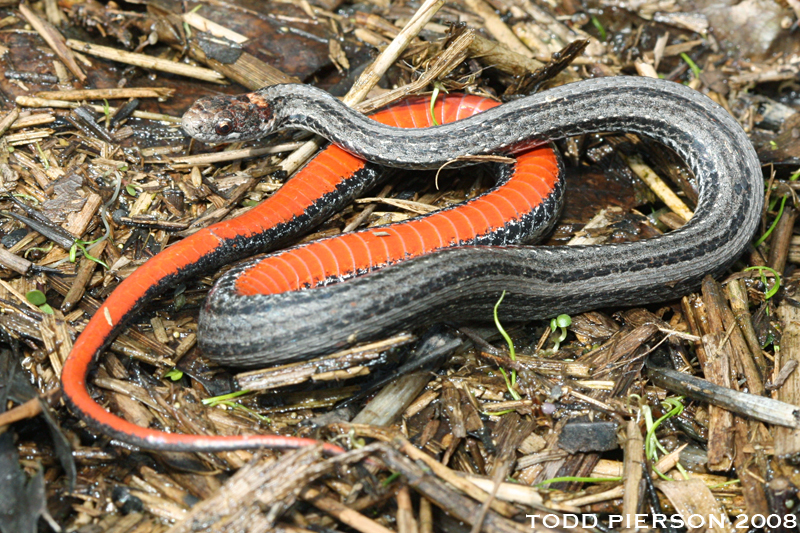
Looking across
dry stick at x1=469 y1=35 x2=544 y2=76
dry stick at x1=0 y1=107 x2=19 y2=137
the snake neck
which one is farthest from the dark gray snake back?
dry stick at x1=0 y1=107 x2=19 y2=137

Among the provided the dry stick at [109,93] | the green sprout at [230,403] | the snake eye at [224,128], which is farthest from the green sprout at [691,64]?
the green sprout at [230,403]

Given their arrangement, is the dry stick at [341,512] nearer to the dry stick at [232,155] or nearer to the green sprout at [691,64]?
the dry stick at [232,155]

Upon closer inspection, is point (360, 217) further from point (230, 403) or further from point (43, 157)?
point (43, 157)

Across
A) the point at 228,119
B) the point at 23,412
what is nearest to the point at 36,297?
the point at 23,412

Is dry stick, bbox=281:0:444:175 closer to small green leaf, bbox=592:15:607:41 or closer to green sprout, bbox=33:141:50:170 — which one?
green sprout, bbox=33:141:50:170

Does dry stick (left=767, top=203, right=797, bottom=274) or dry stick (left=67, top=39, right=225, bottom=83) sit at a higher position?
dry stick (left=67, top=39, right=225, bottom=83)
